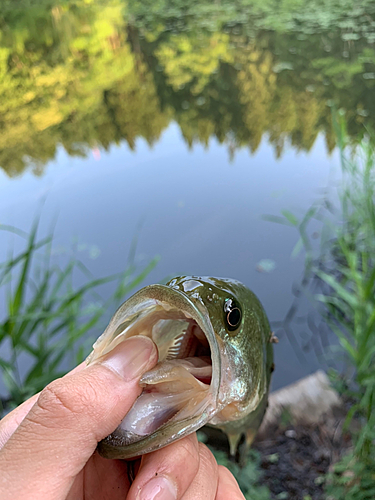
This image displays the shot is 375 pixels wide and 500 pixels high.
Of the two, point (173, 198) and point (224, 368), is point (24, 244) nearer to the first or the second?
point (173, 198)

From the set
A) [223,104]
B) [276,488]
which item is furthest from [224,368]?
[223,104]

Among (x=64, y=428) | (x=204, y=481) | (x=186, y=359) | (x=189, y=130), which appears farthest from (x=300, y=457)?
(x=189, y=130)

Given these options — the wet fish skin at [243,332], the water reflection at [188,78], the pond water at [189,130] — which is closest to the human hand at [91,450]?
the wet fish skin at [243,332]

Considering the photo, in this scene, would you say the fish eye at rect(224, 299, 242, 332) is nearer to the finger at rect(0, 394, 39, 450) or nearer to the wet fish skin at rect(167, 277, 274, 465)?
the wet fish skin at rect(167, 277, 274, 465)

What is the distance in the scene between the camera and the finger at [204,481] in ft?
3.33

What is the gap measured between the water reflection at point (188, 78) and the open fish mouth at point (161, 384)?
707cm

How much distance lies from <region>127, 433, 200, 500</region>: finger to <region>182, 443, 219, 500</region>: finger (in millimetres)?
45

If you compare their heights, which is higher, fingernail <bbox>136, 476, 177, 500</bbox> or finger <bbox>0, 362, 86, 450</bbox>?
finger <bbox>0, 362, 86, 450</bbox>

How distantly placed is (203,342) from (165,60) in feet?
48.1

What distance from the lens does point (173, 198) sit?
629 centimetres

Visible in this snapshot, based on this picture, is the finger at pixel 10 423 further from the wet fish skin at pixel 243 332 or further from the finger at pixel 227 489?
the finger at pixel 227 489

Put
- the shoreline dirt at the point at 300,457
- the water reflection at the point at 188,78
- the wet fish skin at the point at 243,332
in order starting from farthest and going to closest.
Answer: the water reflection at the point at 188,78, the shoreline dirt at the point at 300,457, the wet fish skin at the point at 243,332

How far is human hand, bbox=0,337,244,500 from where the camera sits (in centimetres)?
76

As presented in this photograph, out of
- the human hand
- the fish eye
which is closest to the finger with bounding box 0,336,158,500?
the human hand
